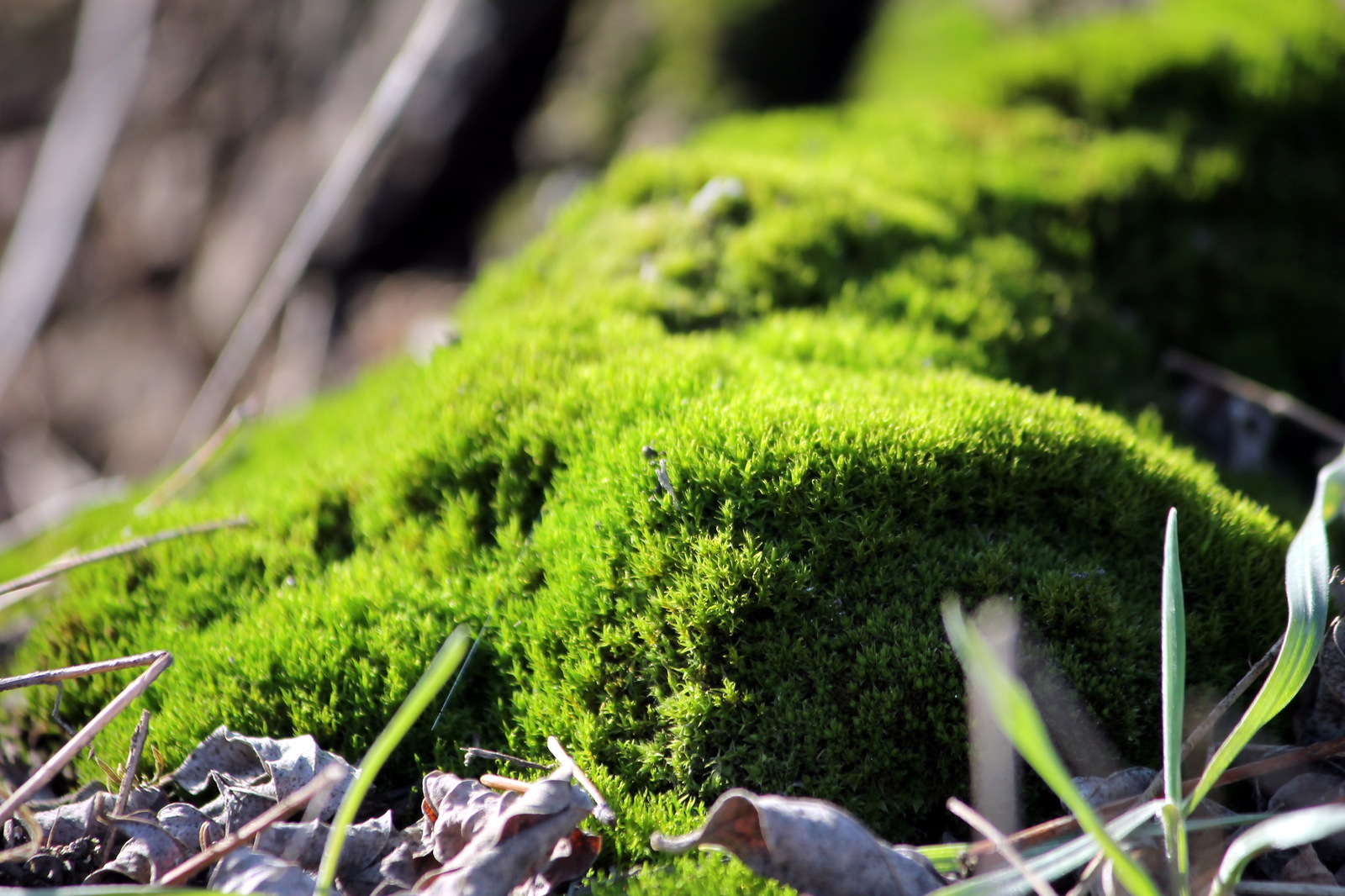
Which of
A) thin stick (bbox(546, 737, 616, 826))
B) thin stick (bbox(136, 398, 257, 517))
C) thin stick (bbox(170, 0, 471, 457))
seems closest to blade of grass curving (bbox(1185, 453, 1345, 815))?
thin stick (bbox(546, 737, 616, 826))

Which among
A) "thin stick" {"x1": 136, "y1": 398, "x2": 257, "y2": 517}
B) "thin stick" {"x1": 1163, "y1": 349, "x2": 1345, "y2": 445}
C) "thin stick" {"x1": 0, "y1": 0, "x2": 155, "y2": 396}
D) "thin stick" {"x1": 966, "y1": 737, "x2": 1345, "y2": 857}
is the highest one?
"thin stick" {"x1": 0, "y1": 0, "x2": 155, "y2": 396}

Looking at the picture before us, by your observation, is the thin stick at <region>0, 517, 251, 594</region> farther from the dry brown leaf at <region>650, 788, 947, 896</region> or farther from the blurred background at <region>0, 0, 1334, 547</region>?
the blurred background at <region>0, 0, 1334, 547</region>

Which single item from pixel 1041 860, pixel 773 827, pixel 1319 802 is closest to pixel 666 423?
pixel 773 827

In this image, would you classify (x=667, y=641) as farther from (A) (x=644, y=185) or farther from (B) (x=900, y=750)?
(A) (x=644, y=185)

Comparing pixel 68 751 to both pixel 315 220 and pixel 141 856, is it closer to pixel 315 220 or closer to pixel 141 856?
pixel 141 856

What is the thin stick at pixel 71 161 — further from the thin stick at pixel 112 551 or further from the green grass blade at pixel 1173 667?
the green grass blade at pixel 1173 667

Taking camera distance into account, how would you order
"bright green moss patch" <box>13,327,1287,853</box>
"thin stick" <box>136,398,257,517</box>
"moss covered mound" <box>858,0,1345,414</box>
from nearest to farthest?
"bright green moss patch" <box>13,327,1287,853</box> < "thin stick" <box>136,398,257,517</box> < "moss covered mound" <box>858,0,1345,414</box>

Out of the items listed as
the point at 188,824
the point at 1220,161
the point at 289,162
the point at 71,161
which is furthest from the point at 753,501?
the point at 71,161
